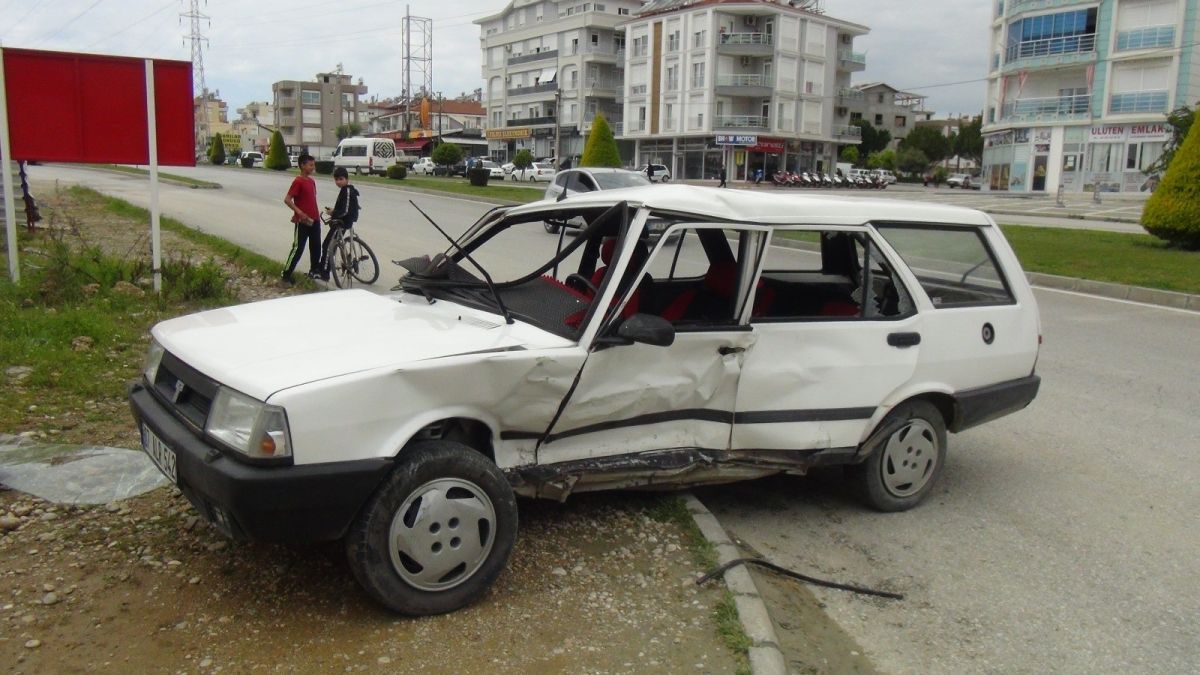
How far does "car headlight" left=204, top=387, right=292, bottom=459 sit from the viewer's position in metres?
3.18

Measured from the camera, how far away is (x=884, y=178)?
2694 inches

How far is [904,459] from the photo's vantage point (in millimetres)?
4965

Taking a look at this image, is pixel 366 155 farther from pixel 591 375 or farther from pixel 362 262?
pixel 591 375

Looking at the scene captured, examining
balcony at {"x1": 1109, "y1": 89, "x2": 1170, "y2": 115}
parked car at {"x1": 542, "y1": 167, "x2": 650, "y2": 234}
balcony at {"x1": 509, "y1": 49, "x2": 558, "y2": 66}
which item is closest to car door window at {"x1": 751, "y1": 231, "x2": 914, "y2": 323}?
parked car at {"x1": 542, "y1": 167, "x2": 650, "y2": 234}

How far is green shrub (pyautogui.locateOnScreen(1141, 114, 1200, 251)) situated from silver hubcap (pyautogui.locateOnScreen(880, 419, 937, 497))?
15.8 m

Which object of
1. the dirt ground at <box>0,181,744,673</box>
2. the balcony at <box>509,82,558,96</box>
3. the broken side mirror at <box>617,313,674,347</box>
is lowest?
the dirt ground at <box>0,181,744,673</box>

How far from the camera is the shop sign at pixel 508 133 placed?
3659 inches

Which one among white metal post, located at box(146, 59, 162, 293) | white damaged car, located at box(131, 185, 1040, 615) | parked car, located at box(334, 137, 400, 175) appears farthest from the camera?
parked car, located at box(334, 137, 400, 175)

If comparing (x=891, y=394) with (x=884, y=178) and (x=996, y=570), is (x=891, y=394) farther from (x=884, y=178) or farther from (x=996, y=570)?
(x=884, y=178)

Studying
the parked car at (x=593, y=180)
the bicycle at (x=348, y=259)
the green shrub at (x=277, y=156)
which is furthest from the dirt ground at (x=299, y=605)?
the green shrub at (x=277, y=156)

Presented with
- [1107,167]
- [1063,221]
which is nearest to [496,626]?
[1063,221]

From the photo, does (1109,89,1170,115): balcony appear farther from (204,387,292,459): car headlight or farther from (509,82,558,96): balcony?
(204,387,292,459): car headlight

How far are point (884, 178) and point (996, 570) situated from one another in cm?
6778

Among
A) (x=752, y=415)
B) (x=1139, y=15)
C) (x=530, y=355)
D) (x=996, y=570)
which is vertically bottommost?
(x=996, y=570)
